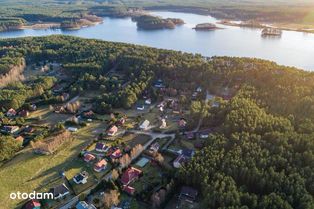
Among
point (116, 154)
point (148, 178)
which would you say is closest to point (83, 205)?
point (148, 178)

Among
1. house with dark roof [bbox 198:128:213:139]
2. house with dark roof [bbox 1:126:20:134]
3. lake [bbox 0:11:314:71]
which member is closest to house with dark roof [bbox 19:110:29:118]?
house with dark roof [bbox 1:126:20:134]

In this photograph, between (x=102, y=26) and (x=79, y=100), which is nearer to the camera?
(x=79, y=100)

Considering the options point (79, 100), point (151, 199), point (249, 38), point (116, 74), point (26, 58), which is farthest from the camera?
point (249, 38)

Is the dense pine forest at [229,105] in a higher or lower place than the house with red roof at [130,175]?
higher

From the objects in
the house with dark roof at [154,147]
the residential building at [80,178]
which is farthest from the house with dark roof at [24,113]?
the house with dark roof at [154,147]

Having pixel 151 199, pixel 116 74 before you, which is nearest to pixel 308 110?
pixel 151 199

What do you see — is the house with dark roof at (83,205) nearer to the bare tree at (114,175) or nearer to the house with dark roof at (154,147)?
the bare tree at (114,175)

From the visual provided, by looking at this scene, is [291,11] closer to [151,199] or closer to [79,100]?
[79,100]
